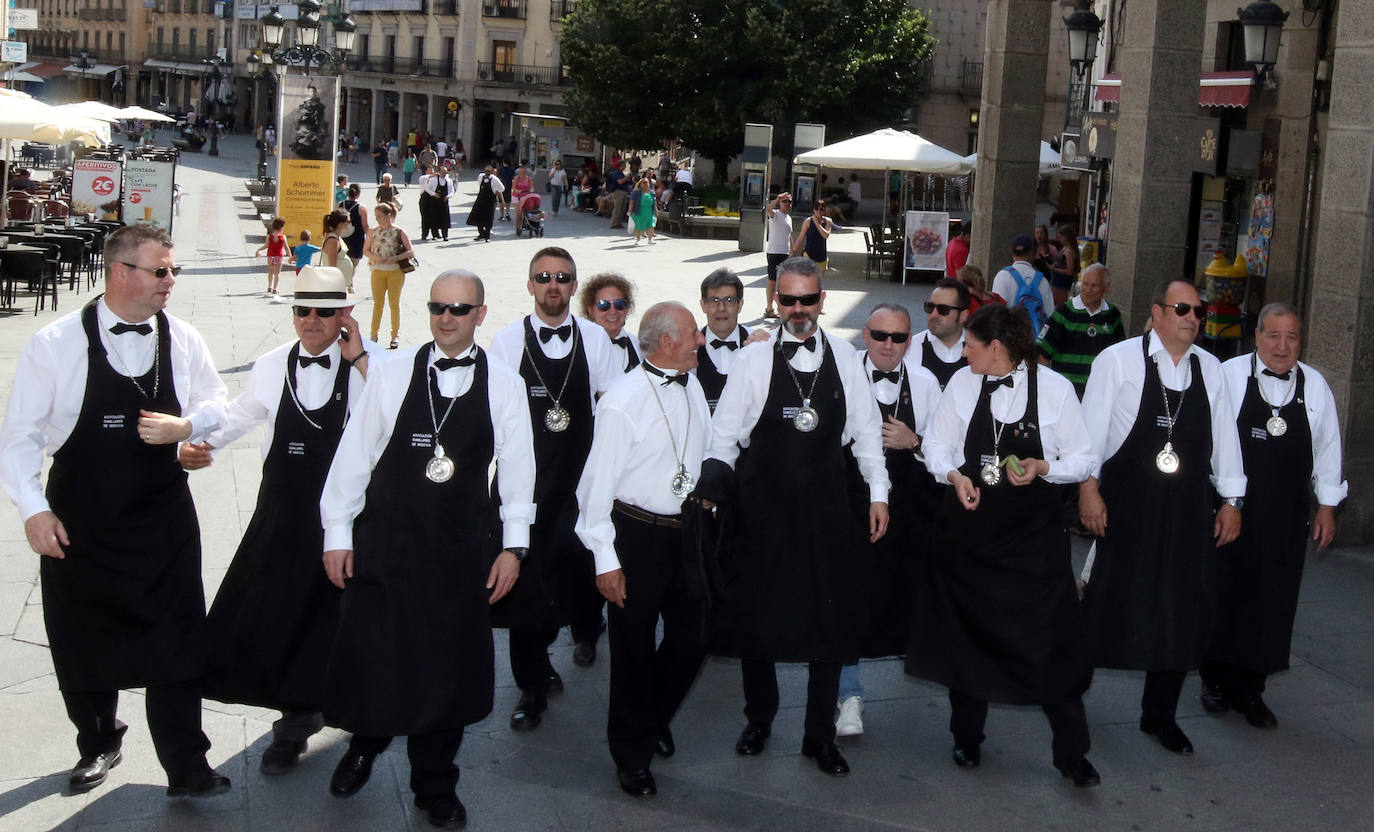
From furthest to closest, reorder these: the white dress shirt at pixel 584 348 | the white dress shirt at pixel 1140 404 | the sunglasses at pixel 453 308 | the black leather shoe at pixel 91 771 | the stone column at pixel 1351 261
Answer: the stone column at pixel 1351 261 → the white dress shirt at pixel 584 348 → the white dress shirt at pixel 1140 404 → the black leather shoe at pixel 91 771 → the sunglasses at pixel 453 308

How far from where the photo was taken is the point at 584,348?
22.9 feet

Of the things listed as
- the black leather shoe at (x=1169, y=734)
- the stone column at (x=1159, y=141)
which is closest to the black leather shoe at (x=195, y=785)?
the black leather shoe at (x=1169, y=734)

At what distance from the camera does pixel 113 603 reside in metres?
5.47

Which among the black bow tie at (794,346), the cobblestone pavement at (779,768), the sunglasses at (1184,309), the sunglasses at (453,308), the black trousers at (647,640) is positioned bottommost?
the cobblestone pavement at (779,768)

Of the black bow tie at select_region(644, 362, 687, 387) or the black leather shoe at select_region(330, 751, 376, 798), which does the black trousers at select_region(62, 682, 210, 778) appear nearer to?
the black leather shoe at select_region(330, 751, 376, 798)

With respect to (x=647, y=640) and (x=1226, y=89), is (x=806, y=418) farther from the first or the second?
(x=1226, y=89)

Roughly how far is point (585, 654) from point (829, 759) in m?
1.68

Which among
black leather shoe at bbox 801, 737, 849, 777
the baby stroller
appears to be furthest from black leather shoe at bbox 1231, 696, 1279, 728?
the baby stroller

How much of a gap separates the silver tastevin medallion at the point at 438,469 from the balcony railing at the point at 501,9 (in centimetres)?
7080

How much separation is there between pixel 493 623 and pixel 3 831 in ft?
6.56

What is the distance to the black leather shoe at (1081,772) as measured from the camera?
6.02 meters

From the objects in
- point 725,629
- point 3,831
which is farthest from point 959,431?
point 3,831

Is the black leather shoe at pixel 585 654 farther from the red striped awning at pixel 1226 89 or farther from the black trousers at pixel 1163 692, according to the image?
the red striped awning at pixel 1226 89

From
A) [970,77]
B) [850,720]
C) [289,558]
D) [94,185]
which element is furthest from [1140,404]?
[970,77]
